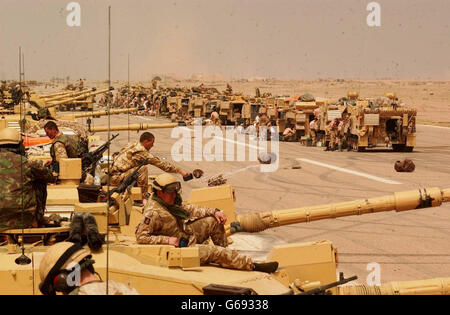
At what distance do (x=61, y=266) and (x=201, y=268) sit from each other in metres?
2.38

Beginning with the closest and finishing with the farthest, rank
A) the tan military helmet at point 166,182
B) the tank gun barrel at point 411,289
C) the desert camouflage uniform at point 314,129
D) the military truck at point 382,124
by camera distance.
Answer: the tank gun barrel at point 411,289 < the tan military helmet at point 166,182 < the military truck at point 382,124 < the desert camouflage uniform at point 314,129

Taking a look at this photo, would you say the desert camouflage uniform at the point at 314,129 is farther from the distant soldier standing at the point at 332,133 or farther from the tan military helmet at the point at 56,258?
the tan military helmet at the point at 56,258

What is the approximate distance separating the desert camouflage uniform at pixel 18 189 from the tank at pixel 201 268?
0.14 meters

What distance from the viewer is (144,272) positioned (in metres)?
7.26

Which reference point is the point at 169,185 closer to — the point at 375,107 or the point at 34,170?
the point at 34,170

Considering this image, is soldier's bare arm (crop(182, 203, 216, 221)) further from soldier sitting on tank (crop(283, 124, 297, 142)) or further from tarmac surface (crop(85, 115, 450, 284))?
soldier sitting on tank (crop(283, 124, 297, 142))

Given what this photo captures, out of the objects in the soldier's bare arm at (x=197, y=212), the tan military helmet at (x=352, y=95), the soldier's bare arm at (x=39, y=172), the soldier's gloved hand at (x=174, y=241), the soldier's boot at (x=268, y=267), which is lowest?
the soldier's boot at (x=268, y=267)

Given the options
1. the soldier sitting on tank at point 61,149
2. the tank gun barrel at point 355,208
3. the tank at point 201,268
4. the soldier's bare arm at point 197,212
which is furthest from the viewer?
the soldier sitting on tank at point 61,149

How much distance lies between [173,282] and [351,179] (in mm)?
18491

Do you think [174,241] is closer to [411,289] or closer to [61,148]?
[411,289]

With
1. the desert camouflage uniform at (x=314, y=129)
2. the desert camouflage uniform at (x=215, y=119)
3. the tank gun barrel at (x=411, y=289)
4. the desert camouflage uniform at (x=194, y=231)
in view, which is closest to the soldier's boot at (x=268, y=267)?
the desert camouflage uniform at (x=194, y=231)

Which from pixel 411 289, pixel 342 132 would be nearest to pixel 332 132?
pixel 342 132

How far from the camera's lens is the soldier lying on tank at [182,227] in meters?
7.88

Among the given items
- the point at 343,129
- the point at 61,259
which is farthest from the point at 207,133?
the point at 61,259
